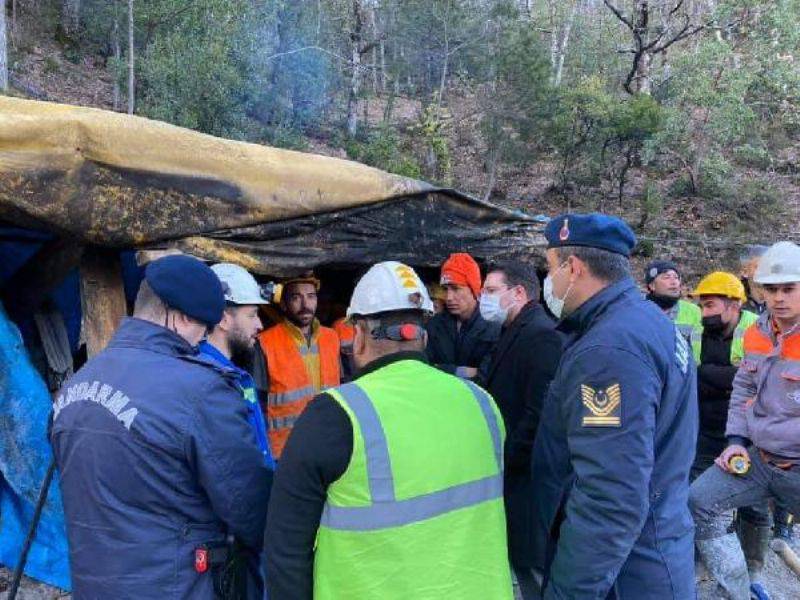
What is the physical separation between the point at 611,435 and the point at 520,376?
1117mm

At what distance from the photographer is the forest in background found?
54.7 ft

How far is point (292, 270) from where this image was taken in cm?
351

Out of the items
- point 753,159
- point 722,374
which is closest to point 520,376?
point 722,374

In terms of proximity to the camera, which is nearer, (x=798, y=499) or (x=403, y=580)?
(x=403, y=580)

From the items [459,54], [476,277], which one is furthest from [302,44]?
[476,277]

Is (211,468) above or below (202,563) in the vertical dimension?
above

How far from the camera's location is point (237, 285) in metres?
2.98

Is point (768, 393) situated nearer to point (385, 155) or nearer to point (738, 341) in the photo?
point (738, 341)

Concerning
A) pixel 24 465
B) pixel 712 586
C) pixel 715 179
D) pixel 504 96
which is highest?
pixel 504 96

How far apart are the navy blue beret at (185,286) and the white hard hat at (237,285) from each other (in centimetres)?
80

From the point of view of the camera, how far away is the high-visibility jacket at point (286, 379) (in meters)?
3.69

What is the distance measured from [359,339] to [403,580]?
25.3 inches

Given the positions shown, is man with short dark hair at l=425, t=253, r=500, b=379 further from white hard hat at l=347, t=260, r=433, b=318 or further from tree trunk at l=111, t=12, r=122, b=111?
tree trunk at l=111, t=12, r=122, b=111

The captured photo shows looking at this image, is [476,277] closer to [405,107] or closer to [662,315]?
[662,315]
